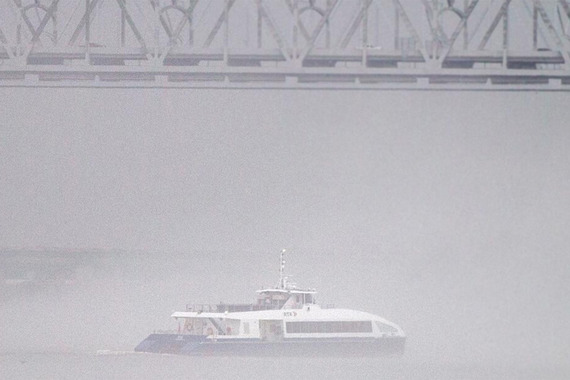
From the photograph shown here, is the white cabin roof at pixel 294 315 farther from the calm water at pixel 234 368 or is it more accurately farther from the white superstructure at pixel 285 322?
the calm water at pixel 234 368

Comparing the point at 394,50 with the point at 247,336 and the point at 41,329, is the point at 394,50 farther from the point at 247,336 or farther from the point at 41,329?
the point at 41,329

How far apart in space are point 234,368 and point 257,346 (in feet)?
9.07

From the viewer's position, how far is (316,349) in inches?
2154

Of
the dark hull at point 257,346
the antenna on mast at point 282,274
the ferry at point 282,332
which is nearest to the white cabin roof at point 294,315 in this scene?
the ferry at point 282,332

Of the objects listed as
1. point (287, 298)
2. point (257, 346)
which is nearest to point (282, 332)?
point (257, 346)

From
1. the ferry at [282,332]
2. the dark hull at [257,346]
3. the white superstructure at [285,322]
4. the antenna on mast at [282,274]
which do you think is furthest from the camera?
the white superstructure at [285,322]

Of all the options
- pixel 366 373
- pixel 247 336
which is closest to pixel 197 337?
pixel 247 336

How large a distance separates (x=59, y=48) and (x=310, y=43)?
5479 millimetres

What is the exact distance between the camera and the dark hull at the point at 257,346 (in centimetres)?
5409

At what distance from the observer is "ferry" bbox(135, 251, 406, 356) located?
2137 inches

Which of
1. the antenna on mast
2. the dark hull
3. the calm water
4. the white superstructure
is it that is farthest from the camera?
the white superstructure

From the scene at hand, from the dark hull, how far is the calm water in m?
0.20

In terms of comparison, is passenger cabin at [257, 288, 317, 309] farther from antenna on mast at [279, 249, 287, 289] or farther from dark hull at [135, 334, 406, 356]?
dark hull at [135, 334, 406, 356]

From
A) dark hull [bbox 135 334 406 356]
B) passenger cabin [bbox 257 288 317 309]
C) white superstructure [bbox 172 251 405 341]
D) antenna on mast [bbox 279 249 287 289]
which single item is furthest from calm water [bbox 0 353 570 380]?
antenna on mast [bbox 279 249 287 289]
